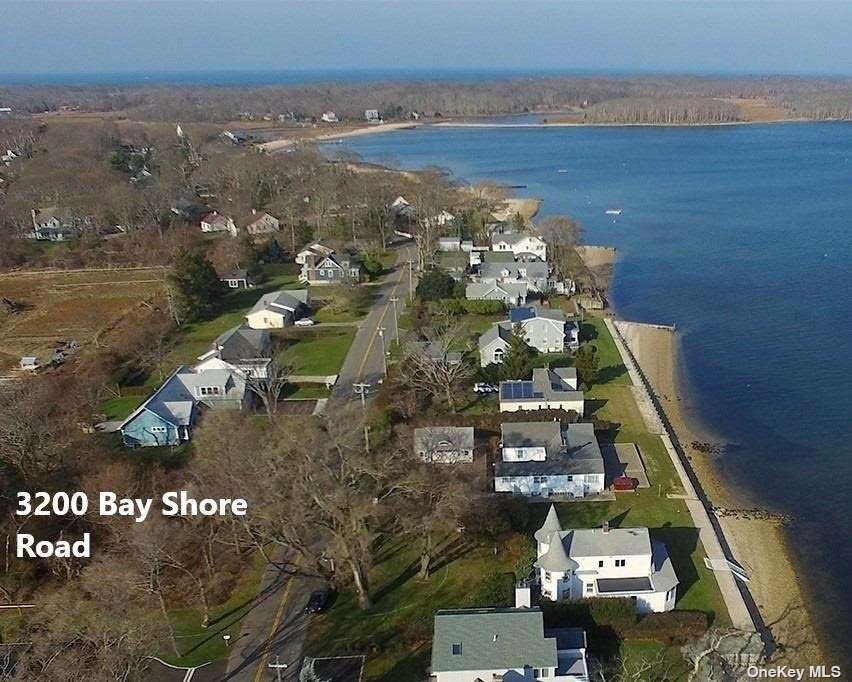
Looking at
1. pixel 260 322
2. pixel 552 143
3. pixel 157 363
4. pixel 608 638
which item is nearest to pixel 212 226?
pixel 260 322

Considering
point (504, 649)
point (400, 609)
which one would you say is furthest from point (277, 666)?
point (504, 649)

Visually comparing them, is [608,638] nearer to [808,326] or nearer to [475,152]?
[808,326]

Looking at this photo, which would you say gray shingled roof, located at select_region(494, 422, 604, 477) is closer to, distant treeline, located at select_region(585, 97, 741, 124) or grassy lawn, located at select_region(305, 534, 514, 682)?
grassy lawn, located at select_region(305, 534, 514, 682)

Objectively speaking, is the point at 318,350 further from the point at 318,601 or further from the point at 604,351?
the point at 318,601

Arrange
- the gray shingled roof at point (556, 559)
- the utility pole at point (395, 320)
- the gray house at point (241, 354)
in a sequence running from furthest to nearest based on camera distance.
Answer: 1. the utility pole at point (395, 320)
2. the gray house at point (241, 354)
3. the gray shingled roof at point (556, 559)

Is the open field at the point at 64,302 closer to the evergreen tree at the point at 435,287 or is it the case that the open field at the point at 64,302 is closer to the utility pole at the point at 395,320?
the utility pole at the point at 395,320

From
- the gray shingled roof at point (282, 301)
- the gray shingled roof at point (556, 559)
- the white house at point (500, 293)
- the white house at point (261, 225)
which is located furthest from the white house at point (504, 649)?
the white house at point (261, 225)
